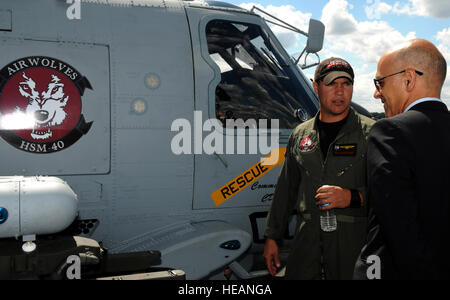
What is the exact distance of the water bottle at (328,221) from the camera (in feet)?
7.86

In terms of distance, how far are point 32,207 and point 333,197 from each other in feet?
5.91

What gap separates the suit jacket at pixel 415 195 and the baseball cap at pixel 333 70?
104 cm

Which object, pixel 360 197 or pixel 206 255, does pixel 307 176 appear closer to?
pixel 360 197

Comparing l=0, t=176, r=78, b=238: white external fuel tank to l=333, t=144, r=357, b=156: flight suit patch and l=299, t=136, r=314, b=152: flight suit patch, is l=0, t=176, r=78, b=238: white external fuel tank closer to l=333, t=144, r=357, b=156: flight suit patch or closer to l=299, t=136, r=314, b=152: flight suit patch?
l=299, t=136, r=314, b=152: flight suit patch

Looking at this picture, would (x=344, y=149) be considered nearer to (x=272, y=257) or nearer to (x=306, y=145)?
(x=306, y=145)

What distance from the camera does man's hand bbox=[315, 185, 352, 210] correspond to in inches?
87.8

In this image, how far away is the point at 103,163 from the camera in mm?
3219

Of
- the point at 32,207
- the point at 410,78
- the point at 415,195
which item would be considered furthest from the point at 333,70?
the point at 32,207

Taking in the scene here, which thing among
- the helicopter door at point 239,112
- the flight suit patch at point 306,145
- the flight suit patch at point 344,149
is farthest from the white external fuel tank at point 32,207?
the flight suit patch at point 344,149

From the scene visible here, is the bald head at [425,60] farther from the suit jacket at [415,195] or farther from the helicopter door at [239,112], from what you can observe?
the helicopter door at [239,112]

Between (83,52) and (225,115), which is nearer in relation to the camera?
(83,52)

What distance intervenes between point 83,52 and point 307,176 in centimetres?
208
